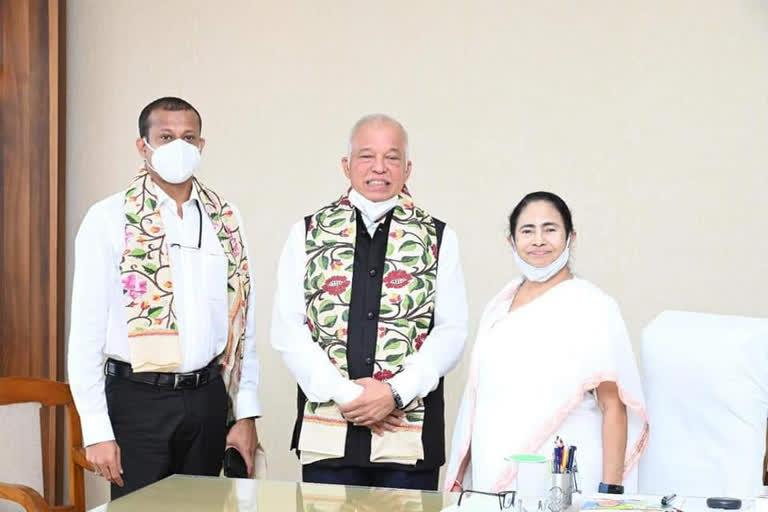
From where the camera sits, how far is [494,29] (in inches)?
179

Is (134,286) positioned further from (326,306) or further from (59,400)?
(59,400)

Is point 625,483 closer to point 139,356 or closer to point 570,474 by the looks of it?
point 570,474

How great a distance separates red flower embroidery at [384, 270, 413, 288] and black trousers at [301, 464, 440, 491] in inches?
20.1

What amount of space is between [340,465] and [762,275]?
6.82ft

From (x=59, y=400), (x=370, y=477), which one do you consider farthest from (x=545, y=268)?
(x=59, y=400)

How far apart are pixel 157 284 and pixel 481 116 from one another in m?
1.87

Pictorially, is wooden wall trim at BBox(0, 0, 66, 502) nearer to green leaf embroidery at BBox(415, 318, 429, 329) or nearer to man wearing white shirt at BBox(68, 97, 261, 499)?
man wearing white shirt at BBox(68, 97, 261, 499)

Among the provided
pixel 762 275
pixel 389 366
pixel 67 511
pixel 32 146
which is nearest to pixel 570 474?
pixel 389 366

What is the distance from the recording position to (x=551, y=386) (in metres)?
2.86

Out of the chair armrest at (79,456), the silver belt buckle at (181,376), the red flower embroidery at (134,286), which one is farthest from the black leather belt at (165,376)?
the chair armrest at (79,456)

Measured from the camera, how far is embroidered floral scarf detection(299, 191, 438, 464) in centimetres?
307

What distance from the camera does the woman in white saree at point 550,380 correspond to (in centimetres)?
284

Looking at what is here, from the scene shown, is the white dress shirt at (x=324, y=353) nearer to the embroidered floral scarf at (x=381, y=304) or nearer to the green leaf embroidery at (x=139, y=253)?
the embroidered floral scarf at (x=381, y=304)

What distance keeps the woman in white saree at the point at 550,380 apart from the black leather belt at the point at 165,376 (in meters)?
0.74
